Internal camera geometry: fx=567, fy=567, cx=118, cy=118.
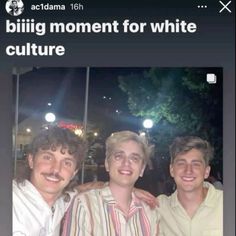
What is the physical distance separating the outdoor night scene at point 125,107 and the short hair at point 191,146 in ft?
0.11

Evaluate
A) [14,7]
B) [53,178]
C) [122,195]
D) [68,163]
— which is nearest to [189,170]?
[122,195]

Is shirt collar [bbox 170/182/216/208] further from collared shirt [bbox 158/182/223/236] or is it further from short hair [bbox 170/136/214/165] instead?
short hair [bbox 170/136/214/165]

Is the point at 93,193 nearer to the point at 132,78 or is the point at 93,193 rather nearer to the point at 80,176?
the point at 80,176

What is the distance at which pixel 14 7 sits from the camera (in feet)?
12.3

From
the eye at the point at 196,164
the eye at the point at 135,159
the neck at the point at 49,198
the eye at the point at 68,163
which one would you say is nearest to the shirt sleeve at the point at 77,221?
the neck at the point at 49,198

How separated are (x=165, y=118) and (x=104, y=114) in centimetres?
→ 40

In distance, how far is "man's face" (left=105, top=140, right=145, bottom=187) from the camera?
12.2 feet

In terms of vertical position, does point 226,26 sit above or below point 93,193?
above

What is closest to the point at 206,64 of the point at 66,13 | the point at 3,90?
the point at 66,13

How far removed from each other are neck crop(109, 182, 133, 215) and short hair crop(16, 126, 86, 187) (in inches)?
11.4

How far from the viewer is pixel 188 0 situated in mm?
3707

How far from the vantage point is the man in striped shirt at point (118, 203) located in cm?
371

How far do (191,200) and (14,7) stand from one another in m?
1.73

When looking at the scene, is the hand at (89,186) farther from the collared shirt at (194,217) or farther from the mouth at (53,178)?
the collared shirt at (194,217)
